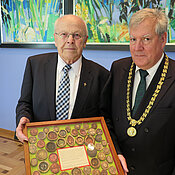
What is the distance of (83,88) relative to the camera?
153 centimetres

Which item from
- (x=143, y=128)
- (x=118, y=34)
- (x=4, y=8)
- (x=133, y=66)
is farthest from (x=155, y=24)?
(x=4, y=8)

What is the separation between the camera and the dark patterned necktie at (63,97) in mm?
1480

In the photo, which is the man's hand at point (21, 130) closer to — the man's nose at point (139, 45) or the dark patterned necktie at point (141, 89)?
the dark patterned necktie at point (141, 89)

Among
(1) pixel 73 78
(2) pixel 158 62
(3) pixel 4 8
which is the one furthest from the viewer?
(3) pixel 4 8

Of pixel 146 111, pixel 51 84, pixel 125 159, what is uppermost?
pixel 51 84

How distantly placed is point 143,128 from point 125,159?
10.7 inches

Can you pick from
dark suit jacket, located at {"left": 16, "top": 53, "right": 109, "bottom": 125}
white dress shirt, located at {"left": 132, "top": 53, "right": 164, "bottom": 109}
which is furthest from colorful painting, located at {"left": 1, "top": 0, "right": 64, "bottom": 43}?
white dress shirt, located at {"left": 132, "top": 53, "right": 164, "bottom": 109}

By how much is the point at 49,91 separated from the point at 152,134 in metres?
0.78

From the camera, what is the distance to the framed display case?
1.12m

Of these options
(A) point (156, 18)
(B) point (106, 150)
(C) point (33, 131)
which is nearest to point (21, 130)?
(C) point (33, 131)

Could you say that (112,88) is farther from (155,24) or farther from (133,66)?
(155,24)

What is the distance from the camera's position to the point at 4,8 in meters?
3.46

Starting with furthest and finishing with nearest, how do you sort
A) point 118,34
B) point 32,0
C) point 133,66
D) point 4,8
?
1. point 4,8
2. point 32,0
3. point 118,34
4. point 133,66

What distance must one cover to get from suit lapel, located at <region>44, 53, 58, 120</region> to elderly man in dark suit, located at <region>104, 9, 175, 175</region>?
46 centimetres
